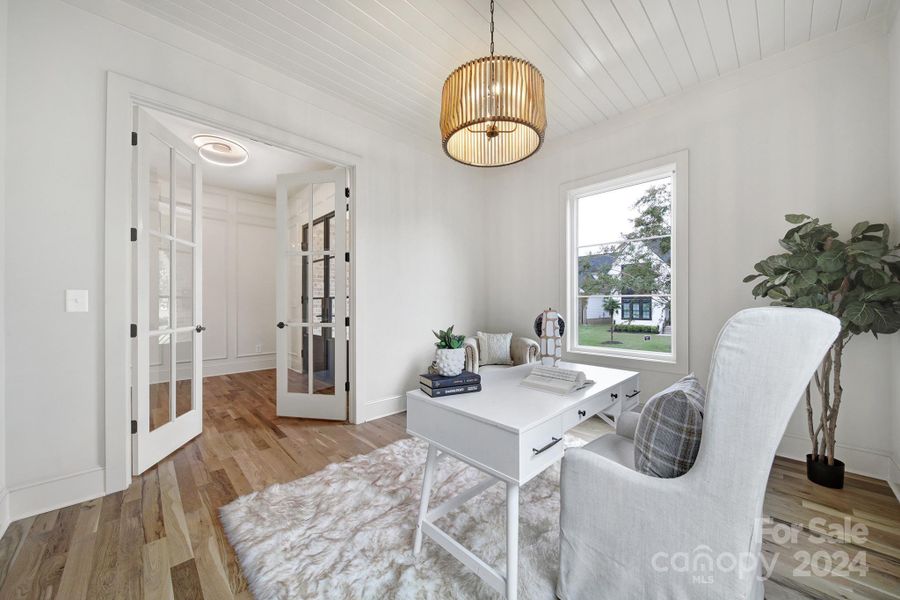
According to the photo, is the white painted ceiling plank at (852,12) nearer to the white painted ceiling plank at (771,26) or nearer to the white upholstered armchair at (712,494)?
the white painted ceiling plank at (771,26)

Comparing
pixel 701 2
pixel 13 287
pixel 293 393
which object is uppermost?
pixel 701 2

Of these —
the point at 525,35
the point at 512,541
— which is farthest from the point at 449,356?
the point at 525,35

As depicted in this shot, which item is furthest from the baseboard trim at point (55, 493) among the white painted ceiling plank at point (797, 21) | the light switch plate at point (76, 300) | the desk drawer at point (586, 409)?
the white painted ceiling plank at point (797, 21)

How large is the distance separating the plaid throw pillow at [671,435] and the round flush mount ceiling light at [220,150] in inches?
166

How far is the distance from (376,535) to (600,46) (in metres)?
3.25

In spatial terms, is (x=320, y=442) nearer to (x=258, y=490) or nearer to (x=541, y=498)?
(x=258, y=490)

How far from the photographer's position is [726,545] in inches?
38.0

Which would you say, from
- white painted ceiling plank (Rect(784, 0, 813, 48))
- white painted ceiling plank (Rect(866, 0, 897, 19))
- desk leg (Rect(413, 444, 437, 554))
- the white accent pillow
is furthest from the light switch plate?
white painted ceiling plank (Rect(866, 0, 897, 19))

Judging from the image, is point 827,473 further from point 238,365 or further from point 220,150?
point 238,365

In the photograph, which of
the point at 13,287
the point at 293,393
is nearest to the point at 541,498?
the point at 293,393

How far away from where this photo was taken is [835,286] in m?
2.06

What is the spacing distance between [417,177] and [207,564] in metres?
3.37

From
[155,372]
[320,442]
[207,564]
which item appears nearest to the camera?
[207,564]

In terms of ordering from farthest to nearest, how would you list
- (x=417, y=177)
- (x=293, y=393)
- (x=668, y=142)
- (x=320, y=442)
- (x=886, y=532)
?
(x=417, y=177) < (x=293, y=393) < (x=668, y=142) < (x=320, y=442) < (x=886, y=532)
